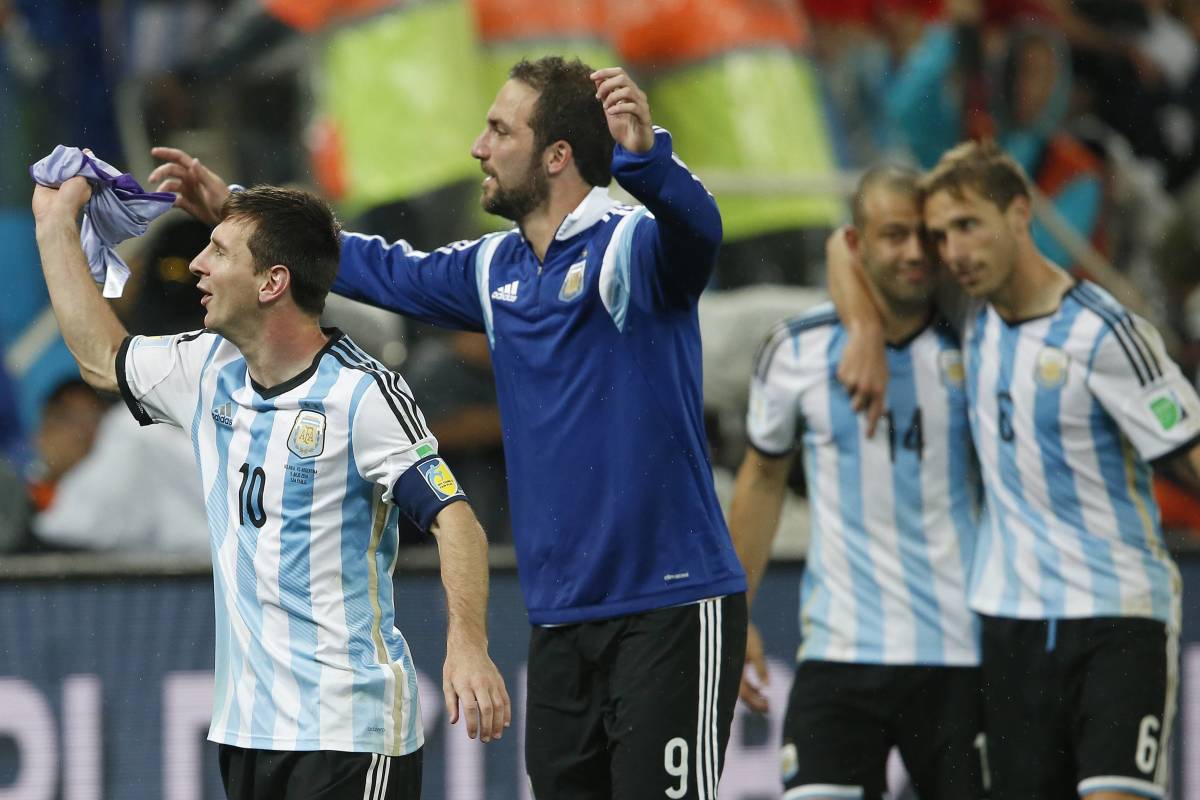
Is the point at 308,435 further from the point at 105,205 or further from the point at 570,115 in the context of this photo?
the point at 570,115

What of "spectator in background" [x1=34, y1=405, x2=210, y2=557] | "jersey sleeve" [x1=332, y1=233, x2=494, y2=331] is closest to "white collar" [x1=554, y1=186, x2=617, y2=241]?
"jersey sleeve" [x1=332, y1=233, x2=494, y2=331]

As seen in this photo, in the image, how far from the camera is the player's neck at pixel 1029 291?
5250mm

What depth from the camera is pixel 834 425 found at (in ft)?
17.5

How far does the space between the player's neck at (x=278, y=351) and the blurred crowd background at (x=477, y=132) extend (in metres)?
2.48

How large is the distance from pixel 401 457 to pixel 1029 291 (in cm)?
232

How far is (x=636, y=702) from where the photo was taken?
4188 millimetres

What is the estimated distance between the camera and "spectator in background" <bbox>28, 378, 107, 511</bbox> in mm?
6379

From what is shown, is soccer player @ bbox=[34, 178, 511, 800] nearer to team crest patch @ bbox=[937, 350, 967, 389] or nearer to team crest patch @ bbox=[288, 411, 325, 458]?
team crest patch @ bbox=[288, 411, 325, 458]

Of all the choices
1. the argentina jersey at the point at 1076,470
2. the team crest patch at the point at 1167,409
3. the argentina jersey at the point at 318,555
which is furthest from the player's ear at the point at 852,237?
the argentina jersey at the point at 318,555

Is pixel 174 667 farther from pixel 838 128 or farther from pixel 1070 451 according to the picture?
pixel 838 128

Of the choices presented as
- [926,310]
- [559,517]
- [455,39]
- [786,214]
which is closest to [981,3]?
[786,214]

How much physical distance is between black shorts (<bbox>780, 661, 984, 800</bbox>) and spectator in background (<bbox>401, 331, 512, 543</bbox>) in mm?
1633

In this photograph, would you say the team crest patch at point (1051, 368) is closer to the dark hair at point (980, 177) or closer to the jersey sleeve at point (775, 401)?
the dark hair at point (980, 177)

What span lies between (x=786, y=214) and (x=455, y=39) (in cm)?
148
